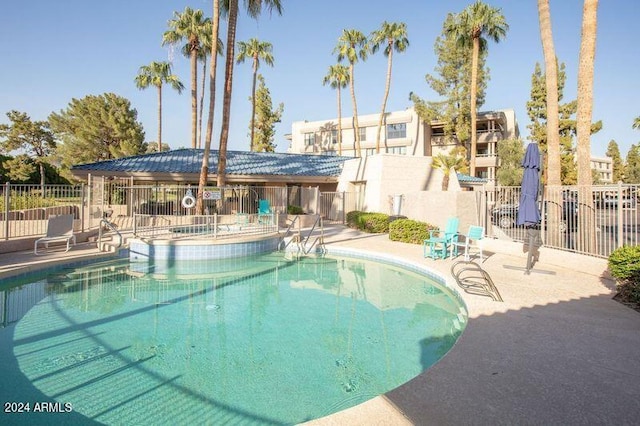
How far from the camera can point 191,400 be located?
406cm

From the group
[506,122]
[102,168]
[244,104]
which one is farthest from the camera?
[244,104]

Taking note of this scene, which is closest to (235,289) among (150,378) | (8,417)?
(150,378)

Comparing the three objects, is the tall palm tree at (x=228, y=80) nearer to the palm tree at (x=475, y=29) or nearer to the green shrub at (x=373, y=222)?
the green shrub at (x=373, y=222)

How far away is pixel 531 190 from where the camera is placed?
29.3ft

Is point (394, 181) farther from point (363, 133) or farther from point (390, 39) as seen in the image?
point (363, 133)

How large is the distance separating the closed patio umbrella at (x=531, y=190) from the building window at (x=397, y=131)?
34948mm

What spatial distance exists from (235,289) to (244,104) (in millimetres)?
40675

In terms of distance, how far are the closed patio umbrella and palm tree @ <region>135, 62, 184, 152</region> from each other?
3342cm

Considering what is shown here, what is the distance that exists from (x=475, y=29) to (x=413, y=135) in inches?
578

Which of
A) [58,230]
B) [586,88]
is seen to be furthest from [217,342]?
[586,88]

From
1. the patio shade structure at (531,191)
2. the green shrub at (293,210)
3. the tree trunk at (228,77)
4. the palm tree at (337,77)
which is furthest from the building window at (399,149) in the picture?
Result: the patio shade structure at (531,191)

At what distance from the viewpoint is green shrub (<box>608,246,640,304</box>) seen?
20.5ft

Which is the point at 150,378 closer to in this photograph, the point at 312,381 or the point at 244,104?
the point at 312,381

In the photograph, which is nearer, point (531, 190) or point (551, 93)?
point (531, 190)
